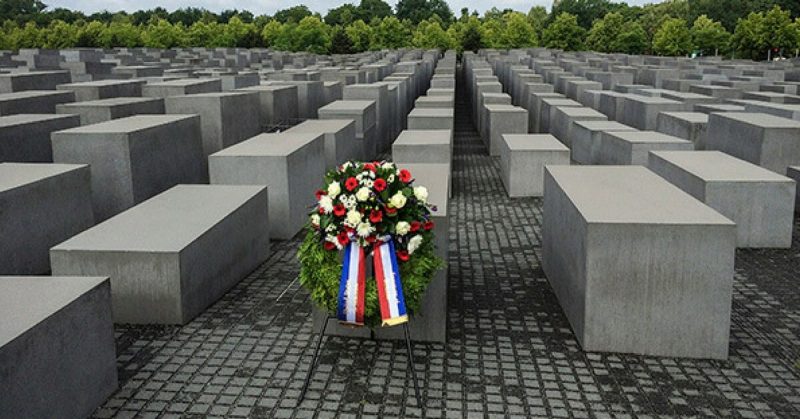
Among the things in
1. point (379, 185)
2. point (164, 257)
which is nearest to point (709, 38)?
point (164, 257)

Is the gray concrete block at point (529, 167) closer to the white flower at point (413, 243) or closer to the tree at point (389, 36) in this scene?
the white flower at point (413, 243)

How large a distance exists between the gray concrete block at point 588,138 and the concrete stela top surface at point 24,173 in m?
10.6

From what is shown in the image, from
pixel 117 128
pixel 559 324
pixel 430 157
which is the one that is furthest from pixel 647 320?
pixel 117 128

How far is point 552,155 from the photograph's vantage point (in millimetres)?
14164

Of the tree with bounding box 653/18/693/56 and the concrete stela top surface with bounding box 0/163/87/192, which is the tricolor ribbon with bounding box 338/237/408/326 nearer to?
the concrete stela top surface with bounding box 0/163/87/192

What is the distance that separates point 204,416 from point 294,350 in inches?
54.3

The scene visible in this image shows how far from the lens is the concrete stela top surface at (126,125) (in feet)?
36.6

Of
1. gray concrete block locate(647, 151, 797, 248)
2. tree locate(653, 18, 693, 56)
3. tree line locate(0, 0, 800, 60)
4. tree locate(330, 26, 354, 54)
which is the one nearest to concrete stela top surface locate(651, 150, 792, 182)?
gray concrete block locate(647, 151, 797, 248)

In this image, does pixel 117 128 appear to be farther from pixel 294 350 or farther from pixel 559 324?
pixel 559 324

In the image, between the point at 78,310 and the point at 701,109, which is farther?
the point at 701,109

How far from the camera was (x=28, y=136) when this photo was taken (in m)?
12.2

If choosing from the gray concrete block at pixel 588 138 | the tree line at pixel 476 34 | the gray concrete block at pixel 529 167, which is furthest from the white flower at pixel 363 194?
the tree line at pixel 476 34

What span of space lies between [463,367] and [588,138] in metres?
11.0

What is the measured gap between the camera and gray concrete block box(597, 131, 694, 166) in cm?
1359
